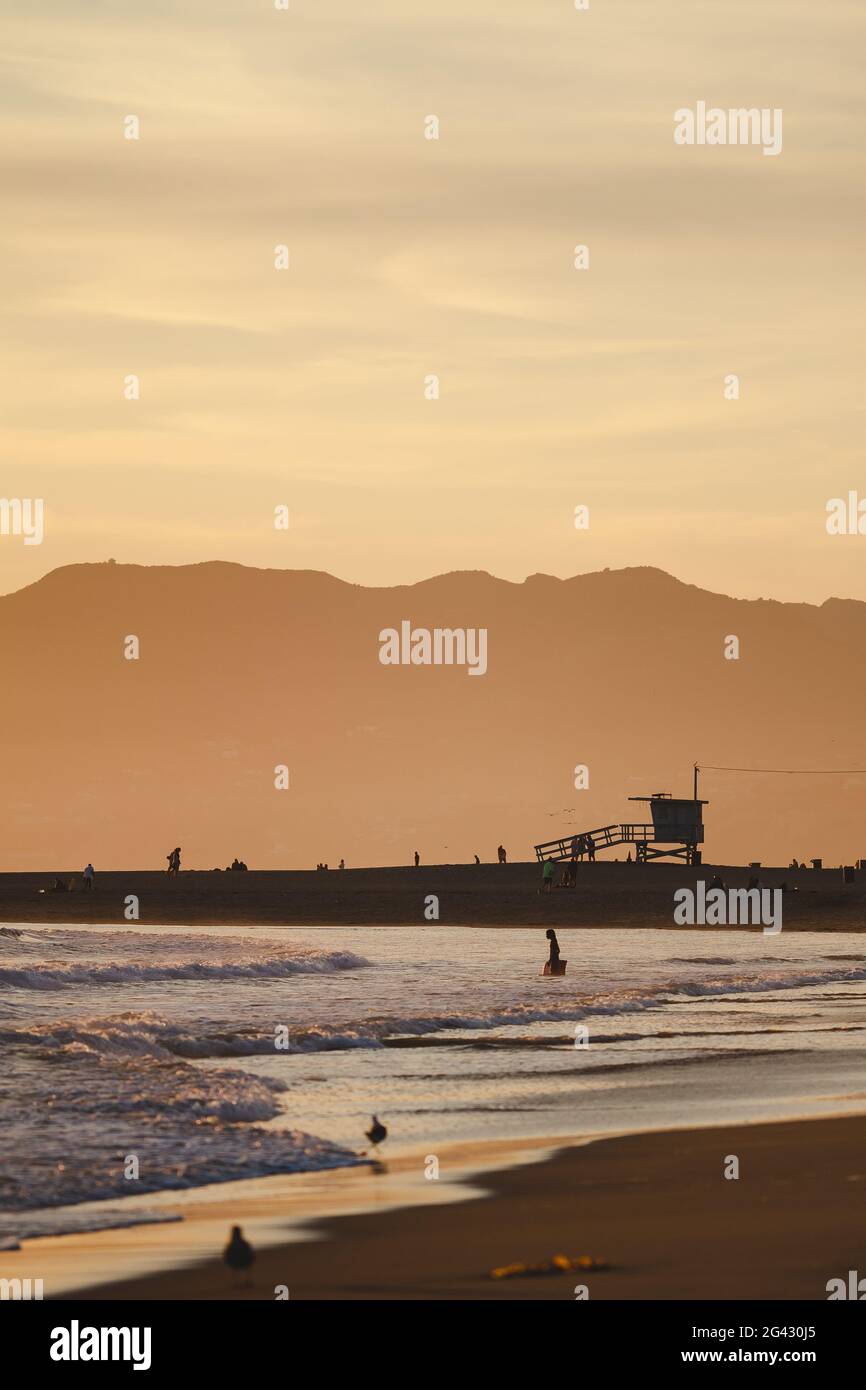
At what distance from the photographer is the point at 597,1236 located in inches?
516

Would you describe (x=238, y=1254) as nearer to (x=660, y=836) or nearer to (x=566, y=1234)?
(x=566, y=1234)

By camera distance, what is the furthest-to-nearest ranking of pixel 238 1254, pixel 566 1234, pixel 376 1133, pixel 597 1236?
pixel 376 1133
pixel 566 1234
pixel 597 1236
pixel 238 1254

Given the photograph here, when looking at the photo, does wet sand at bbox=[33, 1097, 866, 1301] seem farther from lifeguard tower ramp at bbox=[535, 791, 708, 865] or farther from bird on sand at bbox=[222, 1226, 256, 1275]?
lifeguard tower ramp at bbox=[535, 791, 708, 865]

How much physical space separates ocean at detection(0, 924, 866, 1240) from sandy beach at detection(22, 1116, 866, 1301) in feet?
3.90

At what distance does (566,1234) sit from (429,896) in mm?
72684

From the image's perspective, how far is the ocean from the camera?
17.4 meters

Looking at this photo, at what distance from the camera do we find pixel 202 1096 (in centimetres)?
2053

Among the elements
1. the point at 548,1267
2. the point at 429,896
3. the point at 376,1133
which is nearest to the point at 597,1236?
the point at 548,1267

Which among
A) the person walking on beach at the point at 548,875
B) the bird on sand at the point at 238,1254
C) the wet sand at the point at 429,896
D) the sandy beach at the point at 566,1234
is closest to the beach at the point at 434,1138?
the sandy beach at the point at 566,1234

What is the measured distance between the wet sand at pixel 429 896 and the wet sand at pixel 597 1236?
191 ft

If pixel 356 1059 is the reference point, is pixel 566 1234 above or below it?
below

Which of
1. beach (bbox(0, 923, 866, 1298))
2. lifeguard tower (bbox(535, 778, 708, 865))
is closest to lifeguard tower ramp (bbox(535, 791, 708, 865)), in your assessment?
lifeguard tower (bbox(535, 778, 708, 865))

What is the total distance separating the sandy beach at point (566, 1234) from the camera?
38.0ft

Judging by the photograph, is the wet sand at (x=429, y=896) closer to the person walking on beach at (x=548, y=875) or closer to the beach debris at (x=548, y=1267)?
the person walking on beach at (x=548, y=875)
